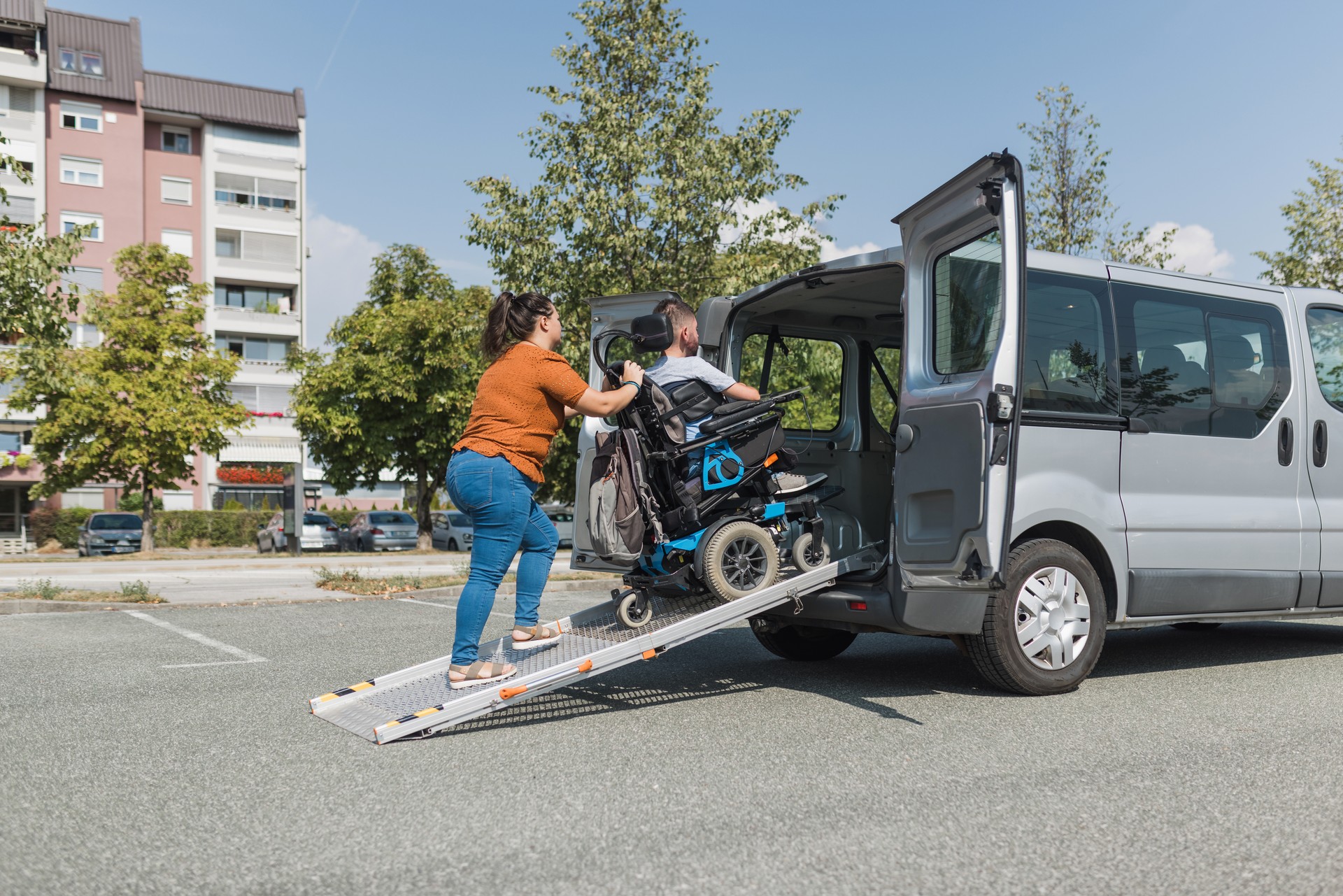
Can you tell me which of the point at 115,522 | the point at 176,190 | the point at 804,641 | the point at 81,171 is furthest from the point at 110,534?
the point at 804,641

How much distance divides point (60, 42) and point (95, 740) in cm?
5318

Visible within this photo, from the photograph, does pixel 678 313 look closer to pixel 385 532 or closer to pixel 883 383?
pixel 883 383

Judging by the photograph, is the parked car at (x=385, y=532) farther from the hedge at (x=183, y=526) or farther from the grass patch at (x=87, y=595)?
the grass patch at (x=87, y=595)

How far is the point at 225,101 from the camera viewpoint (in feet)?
169

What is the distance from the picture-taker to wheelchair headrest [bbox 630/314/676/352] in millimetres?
5660

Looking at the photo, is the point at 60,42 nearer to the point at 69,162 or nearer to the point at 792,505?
the point at 69,162

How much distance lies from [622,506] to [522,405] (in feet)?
2.22

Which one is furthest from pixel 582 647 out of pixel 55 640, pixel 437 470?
pixel 437 470

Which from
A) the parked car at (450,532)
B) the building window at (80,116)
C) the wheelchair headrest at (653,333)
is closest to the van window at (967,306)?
the wheelchair headrest at (653,333)

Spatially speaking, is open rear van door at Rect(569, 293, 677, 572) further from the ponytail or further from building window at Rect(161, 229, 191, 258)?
building window at Rect(161, 229, 191, 258)

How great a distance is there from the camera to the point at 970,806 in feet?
11.7

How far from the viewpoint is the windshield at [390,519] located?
3541 cm

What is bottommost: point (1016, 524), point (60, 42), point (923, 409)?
point (1016, 524)

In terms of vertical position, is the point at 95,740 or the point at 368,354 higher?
the point at 368,354
